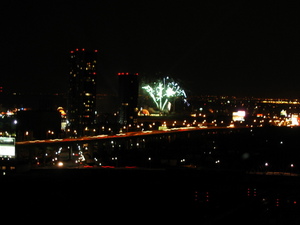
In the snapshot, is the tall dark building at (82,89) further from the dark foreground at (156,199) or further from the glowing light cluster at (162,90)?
the dark foreground at (156,199)

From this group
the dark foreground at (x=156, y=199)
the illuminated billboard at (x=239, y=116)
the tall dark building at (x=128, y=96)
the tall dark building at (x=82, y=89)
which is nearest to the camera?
the dark foreground at (x=156, y=199)

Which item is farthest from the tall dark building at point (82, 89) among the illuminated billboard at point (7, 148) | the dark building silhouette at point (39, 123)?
the illuminated billboard at point (7, 148)

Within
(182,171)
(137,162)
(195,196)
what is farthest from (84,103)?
(195,196)

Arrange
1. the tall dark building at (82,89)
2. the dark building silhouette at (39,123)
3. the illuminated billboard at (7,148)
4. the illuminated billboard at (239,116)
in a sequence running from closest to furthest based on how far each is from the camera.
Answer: the illuminated billboard at (7,148)
the dark building silhouette at (39,123)
the illuminated billboard at (239,116)
the tall dark building at (82,89)

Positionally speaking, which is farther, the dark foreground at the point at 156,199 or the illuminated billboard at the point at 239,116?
the illuminated billboard at the point at 239,116

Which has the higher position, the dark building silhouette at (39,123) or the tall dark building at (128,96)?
the tall dark building at (128,96)

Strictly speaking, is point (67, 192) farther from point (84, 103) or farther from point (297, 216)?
point (84, 103)

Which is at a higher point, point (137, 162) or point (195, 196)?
point (195, 196)
